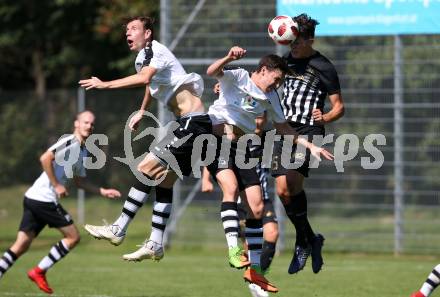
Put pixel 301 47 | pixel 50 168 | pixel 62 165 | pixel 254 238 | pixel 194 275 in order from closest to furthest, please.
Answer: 1. pixel 254 238
2. pixel 301 47
3. pixel 50 168
4. pixel 62 165
5. pixel 194 275

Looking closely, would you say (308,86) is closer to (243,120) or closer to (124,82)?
(243,120)

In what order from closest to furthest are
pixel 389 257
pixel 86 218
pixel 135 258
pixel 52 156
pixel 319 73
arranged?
pixel 135 258 < pixel 319 73 < pixel 52 156 < pixel 389 257 < pixel 86 218

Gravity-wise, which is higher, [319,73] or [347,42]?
[319,73]

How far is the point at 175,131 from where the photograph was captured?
9789mm

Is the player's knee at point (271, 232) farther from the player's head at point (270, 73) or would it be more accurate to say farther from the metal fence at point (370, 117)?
the metal fence at point (370, 117)

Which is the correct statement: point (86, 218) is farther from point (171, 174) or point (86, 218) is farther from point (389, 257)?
point (171, 174)

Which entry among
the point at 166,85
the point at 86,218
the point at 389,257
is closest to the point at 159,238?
the point at 166,85

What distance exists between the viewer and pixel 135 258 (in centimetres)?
956

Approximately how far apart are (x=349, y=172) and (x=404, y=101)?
1.61 m

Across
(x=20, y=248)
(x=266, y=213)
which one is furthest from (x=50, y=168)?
(x=266, y=213)

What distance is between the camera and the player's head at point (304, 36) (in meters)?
10.4

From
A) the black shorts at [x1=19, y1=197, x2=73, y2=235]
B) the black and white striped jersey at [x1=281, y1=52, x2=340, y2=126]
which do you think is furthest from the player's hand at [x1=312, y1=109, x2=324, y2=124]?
the black shorts at [x1=19, y1=197, x2=73, y2=235]

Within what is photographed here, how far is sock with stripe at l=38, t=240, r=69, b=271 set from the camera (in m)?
11.4

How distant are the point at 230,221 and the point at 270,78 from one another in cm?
147
